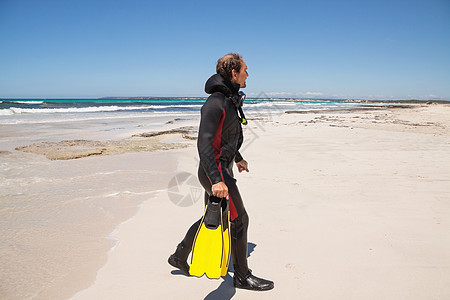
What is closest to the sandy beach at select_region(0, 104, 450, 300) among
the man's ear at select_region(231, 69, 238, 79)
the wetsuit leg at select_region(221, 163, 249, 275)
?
the wetsuit leg at select_region(221, 163, 249, 275)

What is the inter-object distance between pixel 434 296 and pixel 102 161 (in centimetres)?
648

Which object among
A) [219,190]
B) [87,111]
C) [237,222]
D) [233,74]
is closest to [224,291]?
[237,222]

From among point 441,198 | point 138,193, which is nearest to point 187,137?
point 138,193

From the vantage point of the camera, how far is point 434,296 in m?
2.27

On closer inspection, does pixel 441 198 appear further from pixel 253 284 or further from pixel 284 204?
pixel 253 284

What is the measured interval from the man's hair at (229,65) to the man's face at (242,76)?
0.03m

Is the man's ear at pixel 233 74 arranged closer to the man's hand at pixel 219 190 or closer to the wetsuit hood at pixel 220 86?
the wetsuit hood at pixel 220 86

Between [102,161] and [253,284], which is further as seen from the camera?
[102,161]

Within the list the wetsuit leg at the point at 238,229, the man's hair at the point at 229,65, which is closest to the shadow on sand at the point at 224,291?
the wetsuit leg at the point at 238,229

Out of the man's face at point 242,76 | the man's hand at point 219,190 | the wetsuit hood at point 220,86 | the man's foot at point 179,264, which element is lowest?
the man's foot at point 179,264

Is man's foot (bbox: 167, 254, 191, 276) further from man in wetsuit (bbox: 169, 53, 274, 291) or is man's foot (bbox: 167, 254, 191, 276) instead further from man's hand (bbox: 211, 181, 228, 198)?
man's hand (bbox: 211, 181, 228, 198)

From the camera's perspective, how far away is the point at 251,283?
242 centimetres

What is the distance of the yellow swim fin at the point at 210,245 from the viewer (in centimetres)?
220

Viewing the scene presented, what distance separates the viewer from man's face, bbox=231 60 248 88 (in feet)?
7.71
